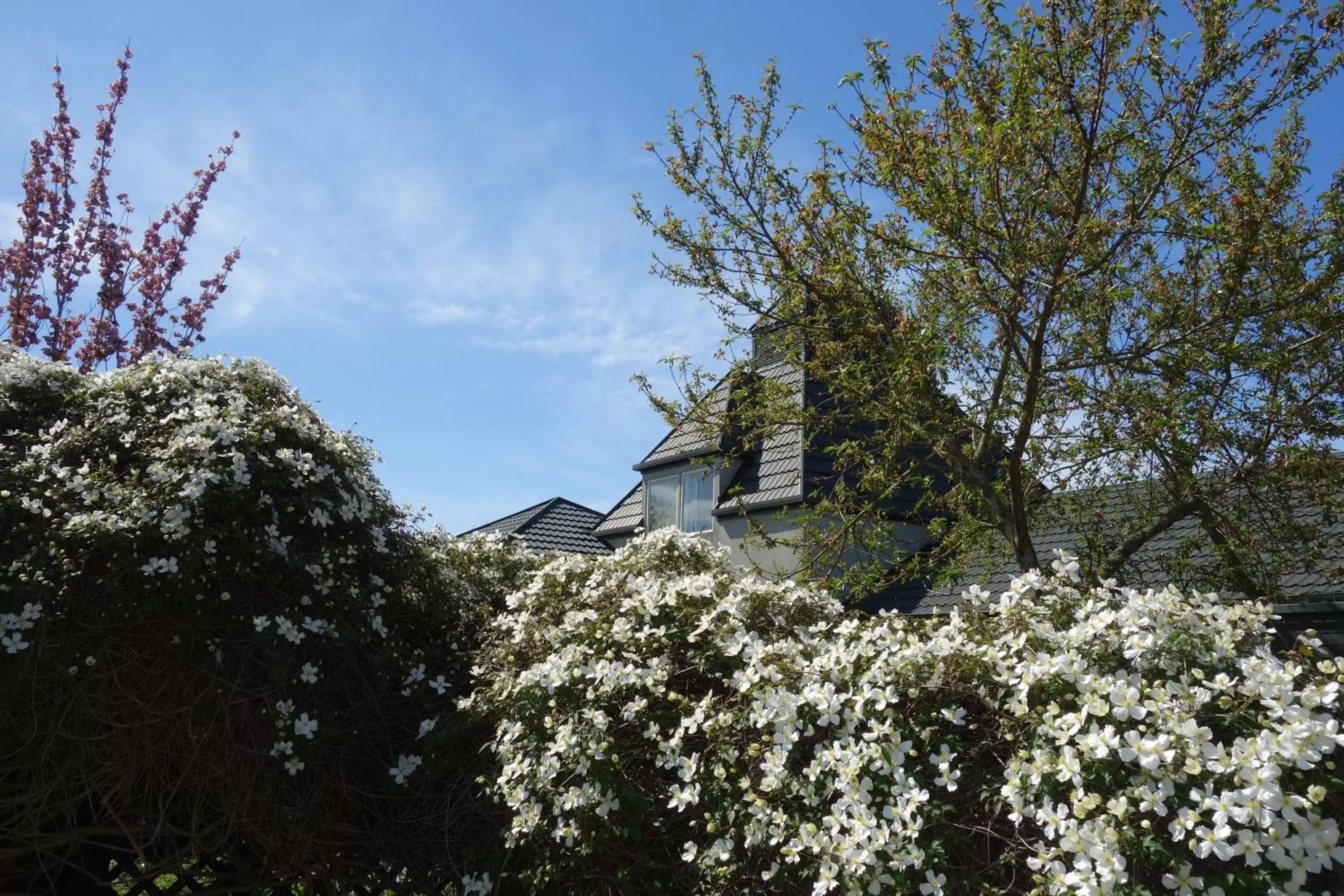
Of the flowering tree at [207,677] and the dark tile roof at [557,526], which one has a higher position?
the dark tile roof at [557,526]

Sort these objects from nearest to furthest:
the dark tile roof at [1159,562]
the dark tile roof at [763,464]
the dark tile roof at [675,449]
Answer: the dark tile roof at [1159,562]
the dark tile roof at [675,449]
the dark tile roof at [763,464]

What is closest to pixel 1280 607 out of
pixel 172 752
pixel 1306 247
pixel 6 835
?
pixel 1306 247

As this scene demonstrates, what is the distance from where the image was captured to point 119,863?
3867 millimetres

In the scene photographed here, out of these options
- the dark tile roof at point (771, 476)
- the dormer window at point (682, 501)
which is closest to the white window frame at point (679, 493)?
the dormer window at point (682, 501)

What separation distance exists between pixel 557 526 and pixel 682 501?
140 inches

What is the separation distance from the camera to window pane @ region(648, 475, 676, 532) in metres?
16.2

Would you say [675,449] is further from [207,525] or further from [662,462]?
[207,525]

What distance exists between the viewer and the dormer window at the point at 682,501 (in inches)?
608

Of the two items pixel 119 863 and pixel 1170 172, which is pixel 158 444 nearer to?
pixel 119 863

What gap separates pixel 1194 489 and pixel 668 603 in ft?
12.9

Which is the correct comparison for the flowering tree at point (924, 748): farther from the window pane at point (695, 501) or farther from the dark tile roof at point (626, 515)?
the dark tile roof at point (626, 515)

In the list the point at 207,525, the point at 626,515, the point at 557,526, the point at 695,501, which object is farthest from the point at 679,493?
the point at 207,525

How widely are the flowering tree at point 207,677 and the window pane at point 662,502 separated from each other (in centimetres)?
1218

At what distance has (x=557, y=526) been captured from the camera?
18469 millimetres
